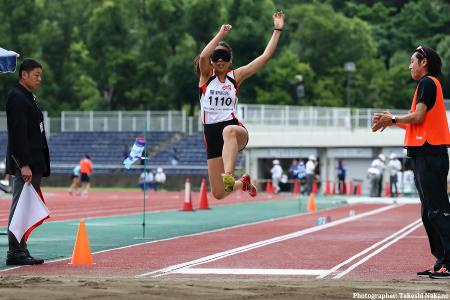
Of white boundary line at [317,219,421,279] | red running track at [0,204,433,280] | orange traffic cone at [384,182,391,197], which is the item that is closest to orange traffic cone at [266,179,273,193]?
orange traffic cone at [384,182,391,197]

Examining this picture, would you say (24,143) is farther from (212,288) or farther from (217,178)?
(212,288)

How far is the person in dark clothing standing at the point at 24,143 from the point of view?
12211mm

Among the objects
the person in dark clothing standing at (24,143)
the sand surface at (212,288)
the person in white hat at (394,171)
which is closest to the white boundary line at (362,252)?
the sand surface at (212,288)

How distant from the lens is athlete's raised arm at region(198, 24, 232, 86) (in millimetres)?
11844

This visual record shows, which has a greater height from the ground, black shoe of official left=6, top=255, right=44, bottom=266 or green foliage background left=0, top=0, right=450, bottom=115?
green foliage background left=0, top=0, right=450, bottom=115

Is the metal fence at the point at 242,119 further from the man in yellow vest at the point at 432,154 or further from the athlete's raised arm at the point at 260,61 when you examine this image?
the man in yellow vest at the point at 432,154

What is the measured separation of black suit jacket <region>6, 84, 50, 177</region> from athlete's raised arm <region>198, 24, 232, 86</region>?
6.36 ft

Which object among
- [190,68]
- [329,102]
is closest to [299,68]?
[329,102]

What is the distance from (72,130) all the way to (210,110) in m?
55.2

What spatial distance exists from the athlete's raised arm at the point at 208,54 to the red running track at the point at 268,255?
2.09 m

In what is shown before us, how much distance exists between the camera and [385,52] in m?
90.4

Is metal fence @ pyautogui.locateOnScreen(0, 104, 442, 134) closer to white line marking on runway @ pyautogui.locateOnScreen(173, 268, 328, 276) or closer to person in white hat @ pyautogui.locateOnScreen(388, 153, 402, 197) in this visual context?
person in white hat @ pyautogui.locateOnScreen(388, 153, 402, 197)

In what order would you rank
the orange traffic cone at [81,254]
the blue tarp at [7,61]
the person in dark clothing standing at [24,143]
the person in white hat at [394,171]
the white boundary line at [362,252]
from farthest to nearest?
1. the person in white hat at [394,171]
2. the blue tarp at [7,61]
3. the orange traffic cone at [81,254]
4. the person in dark clothing standing at [24,143]
5. the white boundary line at [362,252]

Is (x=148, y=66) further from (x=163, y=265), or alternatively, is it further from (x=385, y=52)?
(x=163, y=265)
